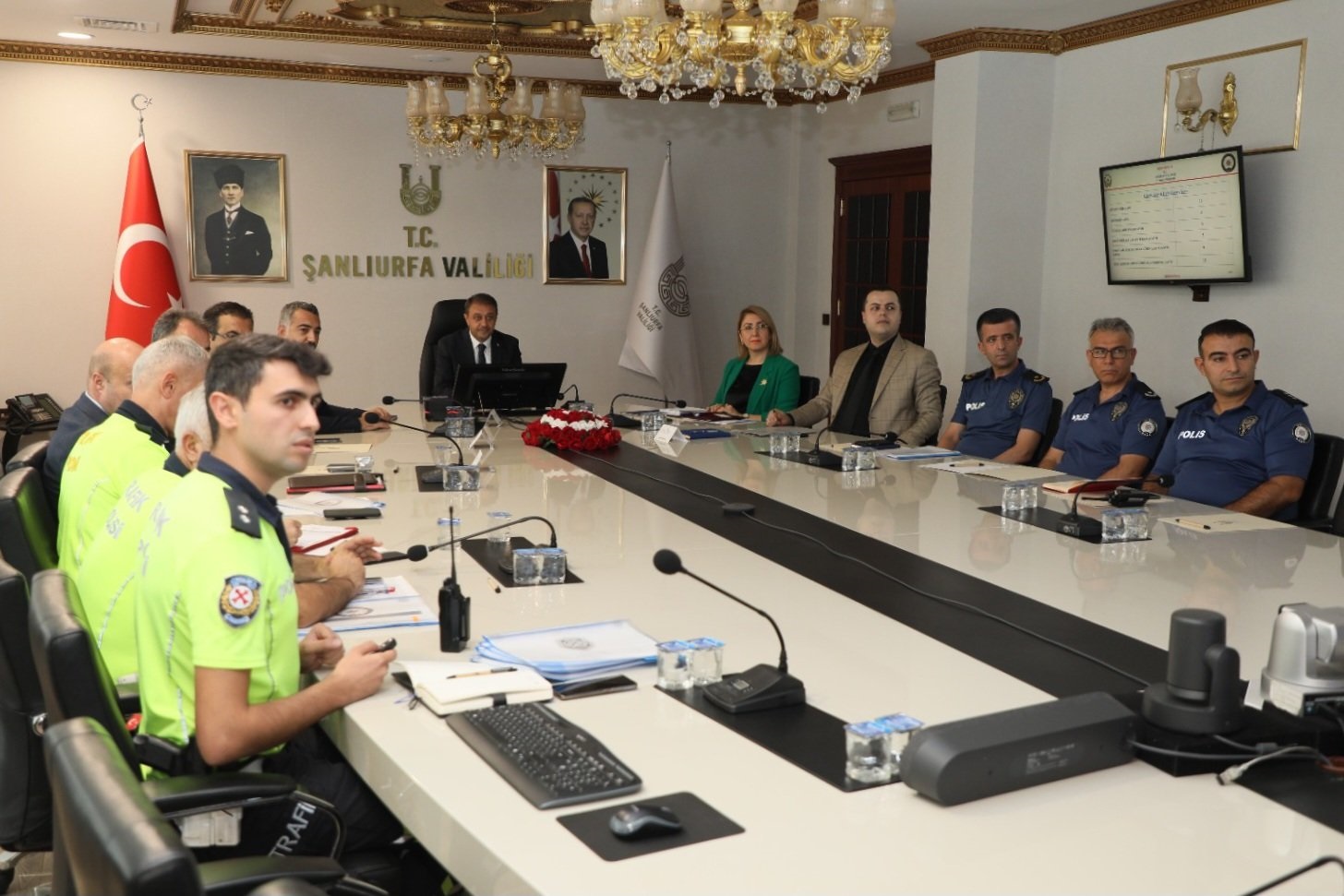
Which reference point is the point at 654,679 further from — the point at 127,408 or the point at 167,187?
the point at 167,187

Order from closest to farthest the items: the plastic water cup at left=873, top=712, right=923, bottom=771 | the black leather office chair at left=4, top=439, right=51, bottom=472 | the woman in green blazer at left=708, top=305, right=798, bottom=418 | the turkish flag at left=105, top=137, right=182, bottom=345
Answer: the plastic water cup at left=873, top=712, right=923, bottom=771 → the black leather office chair at left=4, top=439, right=51, bottom=472 → the woman in green blazer at left=708, top=305, right=798, bottom=418 → the turkish flag at left=105, top=137, right=182, bottom=345

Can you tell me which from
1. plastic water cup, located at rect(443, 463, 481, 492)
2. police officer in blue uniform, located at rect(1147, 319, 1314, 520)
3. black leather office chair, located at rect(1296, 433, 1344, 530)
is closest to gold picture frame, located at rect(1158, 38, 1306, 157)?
police officer in blue uniform, located at rect(1147, 319, 1314, 520)

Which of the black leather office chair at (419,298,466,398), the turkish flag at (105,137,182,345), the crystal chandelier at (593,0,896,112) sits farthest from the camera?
the turkish flag at (105,137,182,345)

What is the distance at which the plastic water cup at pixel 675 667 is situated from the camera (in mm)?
2109

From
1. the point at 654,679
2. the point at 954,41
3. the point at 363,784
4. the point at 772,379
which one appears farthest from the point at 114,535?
the point at 954,41

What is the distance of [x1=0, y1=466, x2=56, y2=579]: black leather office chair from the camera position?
9.06ft

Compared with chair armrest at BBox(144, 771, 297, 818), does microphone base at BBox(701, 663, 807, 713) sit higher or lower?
higher

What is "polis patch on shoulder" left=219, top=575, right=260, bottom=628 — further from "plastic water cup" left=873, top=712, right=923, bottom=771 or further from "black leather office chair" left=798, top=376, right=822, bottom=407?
"black leather office chair" left=798, top=376, right=822, bottom=407

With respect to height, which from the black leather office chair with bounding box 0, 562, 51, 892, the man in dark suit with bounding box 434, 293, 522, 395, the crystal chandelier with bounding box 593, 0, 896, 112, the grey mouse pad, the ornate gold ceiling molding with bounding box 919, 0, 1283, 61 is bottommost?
the black leather office chair with bounding box 0, 562, 51, 892

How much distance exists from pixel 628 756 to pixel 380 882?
1.74 feet

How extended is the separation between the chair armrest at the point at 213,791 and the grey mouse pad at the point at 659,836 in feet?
1.60

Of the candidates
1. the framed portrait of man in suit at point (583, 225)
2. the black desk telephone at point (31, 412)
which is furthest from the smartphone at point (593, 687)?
the framed portrait of man in suit at point (583, 225)

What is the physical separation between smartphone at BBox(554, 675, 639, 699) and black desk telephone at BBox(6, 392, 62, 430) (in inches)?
245

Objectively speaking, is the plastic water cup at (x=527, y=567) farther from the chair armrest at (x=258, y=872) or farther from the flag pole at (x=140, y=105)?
the flag pole at (x=140, y=105)
